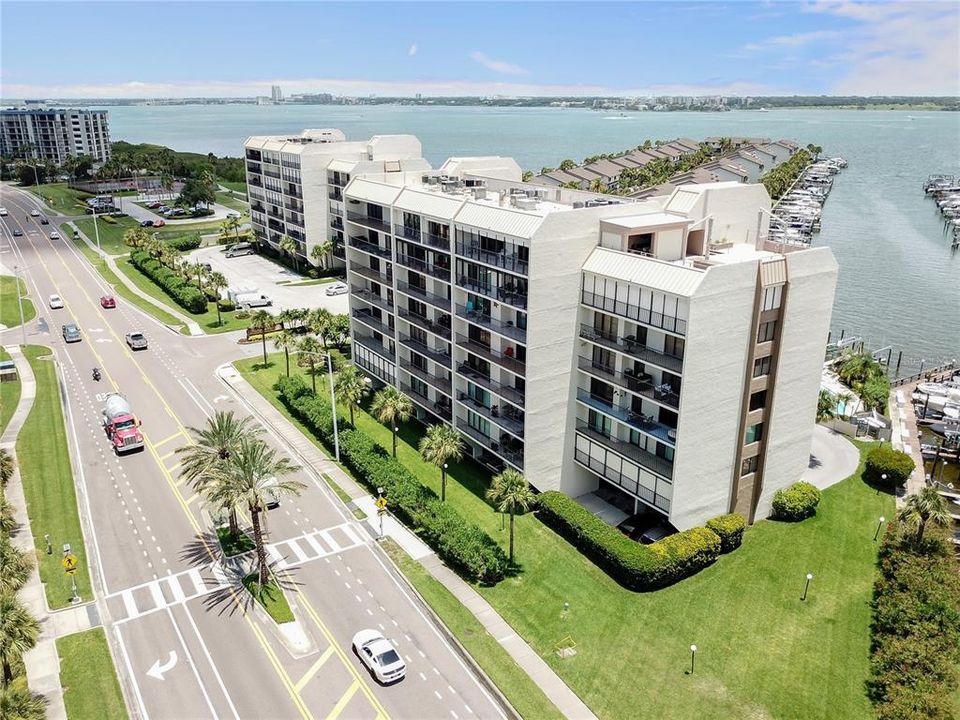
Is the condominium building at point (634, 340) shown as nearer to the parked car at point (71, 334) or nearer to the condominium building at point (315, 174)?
the parked car at point (71, 334)

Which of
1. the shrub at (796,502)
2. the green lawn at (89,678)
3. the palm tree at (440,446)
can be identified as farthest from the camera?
the shrub at (796,502)

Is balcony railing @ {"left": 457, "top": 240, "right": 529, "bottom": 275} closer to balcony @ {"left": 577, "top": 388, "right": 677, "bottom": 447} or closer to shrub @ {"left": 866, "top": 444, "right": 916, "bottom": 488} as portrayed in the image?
balcony @ {"left": 577, "top": 388, "right": 677, "bottom": 447}

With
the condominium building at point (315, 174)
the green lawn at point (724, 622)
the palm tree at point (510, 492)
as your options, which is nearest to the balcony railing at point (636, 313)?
the palm tree at point (510, 492)

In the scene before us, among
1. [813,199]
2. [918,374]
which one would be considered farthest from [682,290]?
[813,199]

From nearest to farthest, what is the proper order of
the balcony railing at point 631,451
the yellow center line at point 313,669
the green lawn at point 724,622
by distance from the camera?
the green lawn at point 724,622 < the yellow center line at point 313,669 < the balcony railing at point 631,451

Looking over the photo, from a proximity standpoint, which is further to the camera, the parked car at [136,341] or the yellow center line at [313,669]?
the parked car at [136,341]

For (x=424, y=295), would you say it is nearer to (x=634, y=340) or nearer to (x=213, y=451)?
(x=634, y=340)

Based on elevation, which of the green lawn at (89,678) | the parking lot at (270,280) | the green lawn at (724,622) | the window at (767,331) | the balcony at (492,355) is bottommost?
the green lawn at (724,622)
